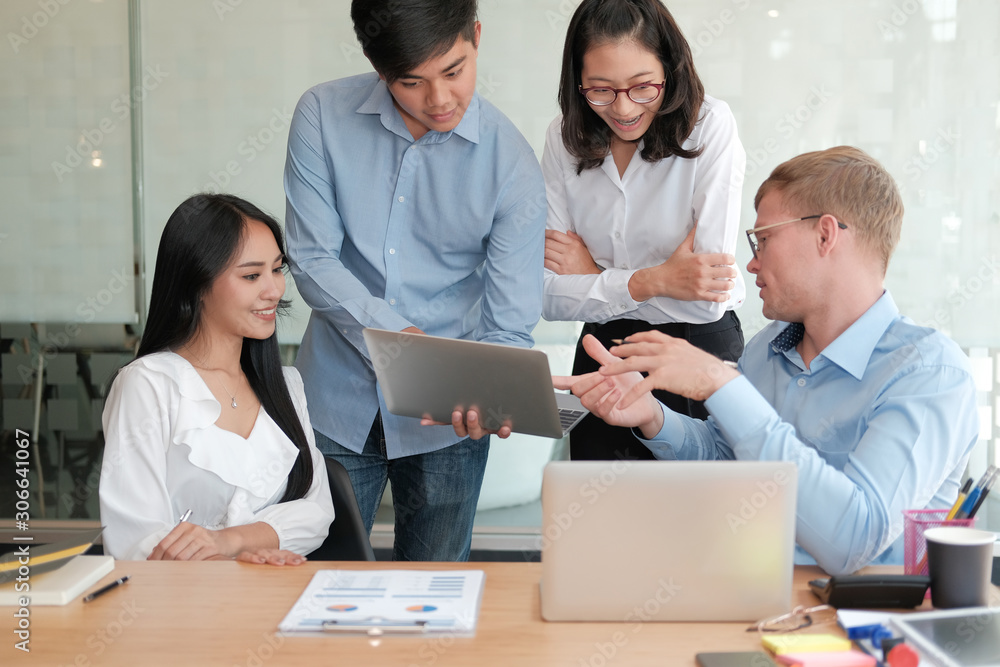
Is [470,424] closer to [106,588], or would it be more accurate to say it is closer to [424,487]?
[424,487]

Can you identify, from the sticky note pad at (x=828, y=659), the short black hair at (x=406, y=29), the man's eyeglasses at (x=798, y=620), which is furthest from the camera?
the short black hair at (x=406, y=29)

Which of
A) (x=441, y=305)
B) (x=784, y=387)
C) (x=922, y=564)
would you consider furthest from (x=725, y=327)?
(x=922, y=564)

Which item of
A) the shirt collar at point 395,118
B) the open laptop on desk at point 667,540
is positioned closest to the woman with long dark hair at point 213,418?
the shirt collar at point 395,118

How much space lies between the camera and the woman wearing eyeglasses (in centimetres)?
214

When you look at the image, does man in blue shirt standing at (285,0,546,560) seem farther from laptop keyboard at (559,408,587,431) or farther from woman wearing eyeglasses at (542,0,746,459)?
laptop keyboard at (559,408,587,431)

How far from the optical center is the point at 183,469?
194cm

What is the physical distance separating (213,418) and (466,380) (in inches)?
24.3

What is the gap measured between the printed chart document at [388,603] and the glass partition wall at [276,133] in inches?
93.0

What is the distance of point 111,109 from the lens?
3682mm

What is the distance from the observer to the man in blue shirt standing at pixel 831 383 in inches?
57.1

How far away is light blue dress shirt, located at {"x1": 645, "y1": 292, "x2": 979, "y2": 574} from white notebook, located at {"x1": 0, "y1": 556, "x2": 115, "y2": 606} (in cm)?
104

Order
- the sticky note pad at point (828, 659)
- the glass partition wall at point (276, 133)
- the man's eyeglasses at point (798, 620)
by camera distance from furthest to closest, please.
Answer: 1. the glass partition wall at point (276, 133)
2. the man's eyeglasses at point (798, 620)
3. the sticky note pad at point (828, 659)

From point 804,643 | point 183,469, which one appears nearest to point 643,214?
point 183,469

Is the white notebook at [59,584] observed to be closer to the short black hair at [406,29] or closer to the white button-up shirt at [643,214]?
the short black hair at [406,29]
